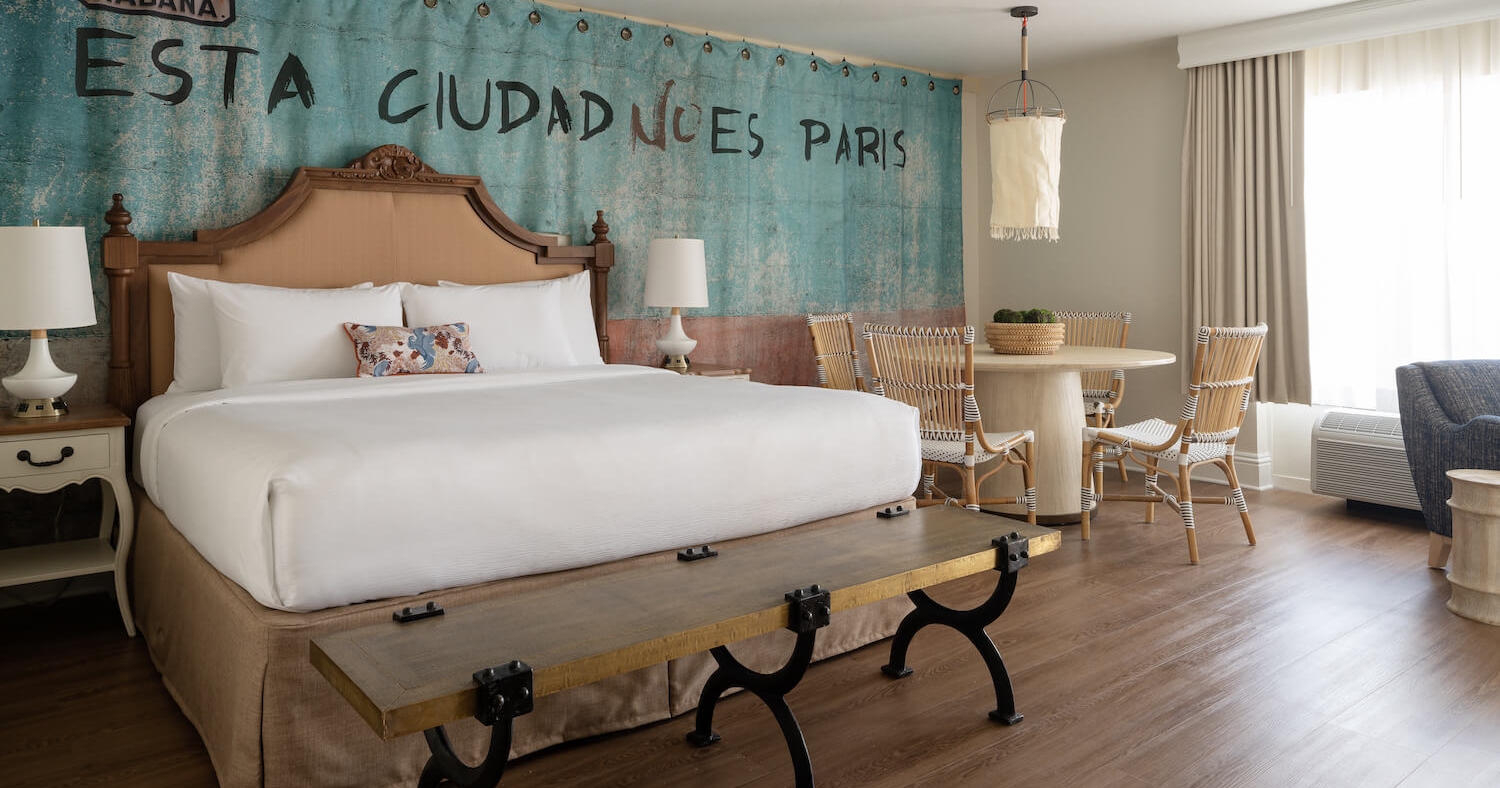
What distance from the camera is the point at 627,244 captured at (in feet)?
15.7

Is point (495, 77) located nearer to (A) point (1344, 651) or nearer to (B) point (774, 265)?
(B) point (774, 265)

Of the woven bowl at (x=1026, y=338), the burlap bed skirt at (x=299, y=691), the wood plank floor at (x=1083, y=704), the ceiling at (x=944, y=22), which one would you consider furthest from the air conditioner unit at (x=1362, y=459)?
the burlap bed skirt at (x=299, y=691)

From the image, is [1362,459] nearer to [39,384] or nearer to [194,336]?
[194,336]

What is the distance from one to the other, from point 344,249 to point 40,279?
1.08 meters

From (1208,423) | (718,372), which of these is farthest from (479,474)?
(1208,423)

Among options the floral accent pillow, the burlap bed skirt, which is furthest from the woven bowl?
the floral accent pillow

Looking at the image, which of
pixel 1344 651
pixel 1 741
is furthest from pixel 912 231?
pixel 1 741

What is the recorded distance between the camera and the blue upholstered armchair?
11.8 ft

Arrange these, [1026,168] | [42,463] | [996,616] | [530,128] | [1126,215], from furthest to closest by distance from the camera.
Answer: [1126,215] → [530,128] → [1026,168] → [42,463] → [996,616]

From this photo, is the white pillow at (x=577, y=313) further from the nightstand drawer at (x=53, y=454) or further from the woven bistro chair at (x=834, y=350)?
the nightstand drawer at (x=53, y=454)

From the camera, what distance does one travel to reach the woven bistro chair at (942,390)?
12.6 ft

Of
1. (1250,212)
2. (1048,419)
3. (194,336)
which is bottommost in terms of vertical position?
(1048,419)

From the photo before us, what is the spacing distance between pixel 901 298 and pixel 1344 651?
3.40 metres

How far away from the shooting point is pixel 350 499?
205 cm
